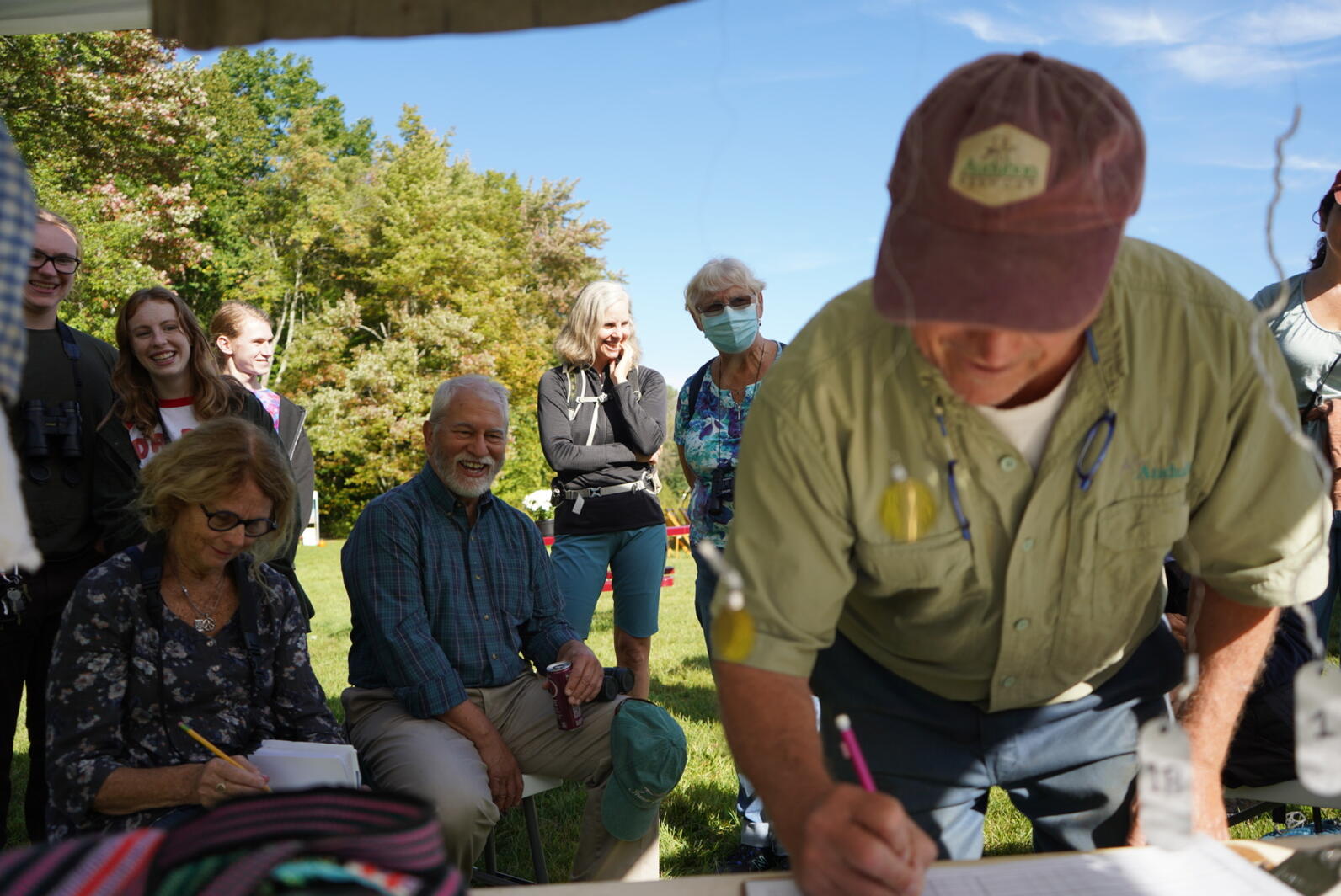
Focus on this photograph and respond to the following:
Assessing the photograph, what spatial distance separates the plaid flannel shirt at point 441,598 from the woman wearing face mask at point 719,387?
0.64 m

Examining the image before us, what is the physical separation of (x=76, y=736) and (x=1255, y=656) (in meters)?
2.17

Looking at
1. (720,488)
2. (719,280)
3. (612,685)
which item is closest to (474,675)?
(612,685)

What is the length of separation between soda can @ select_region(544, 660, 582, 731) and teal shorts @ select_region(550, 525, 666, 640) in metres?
1.24

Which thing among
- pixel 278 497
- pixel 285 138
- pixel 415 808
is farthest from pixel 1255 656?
pixel 285 138

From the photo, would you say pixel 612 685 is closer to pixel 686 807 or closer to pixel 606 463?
pixel 686 807

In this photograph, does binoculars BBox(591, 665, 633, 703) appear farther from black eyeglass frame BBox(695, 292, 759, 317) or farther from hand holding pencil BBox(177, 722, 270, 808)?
black eyeglass frame BBox(695, 292, 759, 317)

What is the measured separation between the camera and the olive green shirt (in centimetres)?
135

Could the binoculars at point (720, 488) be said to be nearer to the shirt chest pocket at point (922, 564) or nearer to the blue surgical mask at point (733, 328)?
the blue surgical mask at point (733, 328)

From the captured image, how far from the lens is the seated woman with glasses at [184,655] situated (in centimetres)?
210

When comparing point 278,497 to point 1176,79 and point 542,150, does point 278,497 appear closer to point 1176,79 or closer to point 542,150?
point 1176,79

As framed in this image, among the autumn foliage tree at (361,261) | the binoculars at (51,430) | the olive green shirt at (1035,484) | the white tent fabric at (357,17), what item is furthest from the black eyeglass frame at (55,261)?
the autumn foliage tree at (361,261)

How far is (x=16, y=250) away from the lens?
41.9 inches

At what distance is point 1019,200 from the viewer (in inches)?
44.1

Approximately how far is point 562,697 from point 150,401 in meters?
1.61
